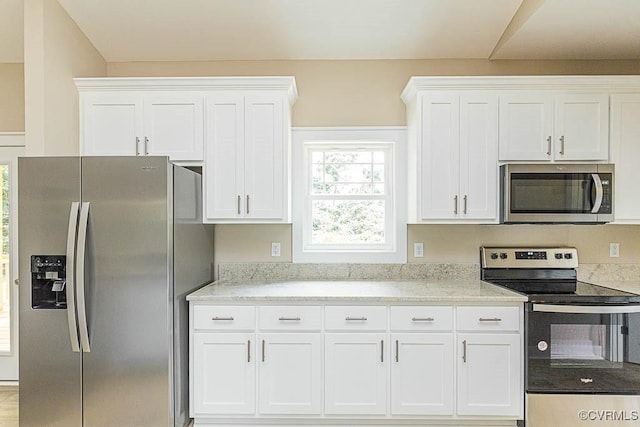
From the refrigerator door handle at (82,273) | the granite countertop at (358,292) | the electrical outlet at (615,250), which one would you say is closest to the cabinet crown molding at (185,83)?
the refrigerator door handle at (82,273)

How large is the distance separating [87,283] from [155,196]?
578 millimetres

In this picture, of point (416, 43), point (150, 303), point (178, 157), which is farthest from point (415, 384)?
point (416, 43)

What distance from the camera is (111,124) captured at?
10.0 ft

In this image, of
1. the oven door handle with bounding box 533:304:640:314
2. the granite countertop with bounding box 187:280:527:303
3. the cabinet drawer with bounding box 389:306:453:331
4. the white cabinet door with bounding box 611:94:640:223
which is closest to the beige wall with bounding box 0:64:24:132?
the granite countertop with bounding box 187:280:527:303

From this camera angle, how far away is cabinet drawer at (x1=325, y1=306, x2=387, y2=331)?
271cm

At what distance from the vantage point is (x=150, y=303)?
2441mm

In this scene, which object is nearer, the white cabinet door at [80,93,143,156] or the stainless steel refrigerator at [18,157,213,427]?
the stainless steel refrigerator at [18,157,213,427]

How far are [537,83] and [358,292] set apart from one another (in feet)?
5.95

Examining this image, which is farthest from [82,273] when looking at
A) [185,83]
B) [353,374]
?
[353,374]

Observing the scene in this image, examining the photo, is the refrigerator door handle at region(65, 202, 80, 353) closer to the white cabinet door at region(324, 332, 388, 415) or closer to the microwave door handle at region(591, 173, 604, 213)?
the white cabinet door at region(324, 332, 388, 415)

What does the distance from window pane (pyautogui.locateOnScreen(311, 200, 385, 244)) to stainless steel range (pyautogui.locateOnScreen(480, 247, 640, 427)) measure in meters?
1.26

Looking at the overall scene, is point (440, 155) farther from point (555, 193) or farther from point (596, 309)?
point (596, 309)

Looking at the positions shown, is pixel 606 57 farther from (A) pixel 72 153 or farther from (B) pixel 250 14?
(A) pixel 72 153

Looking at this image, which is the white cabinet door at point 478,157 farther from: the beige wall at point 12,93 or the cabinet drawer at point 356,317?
the beige wall at point 12,93
